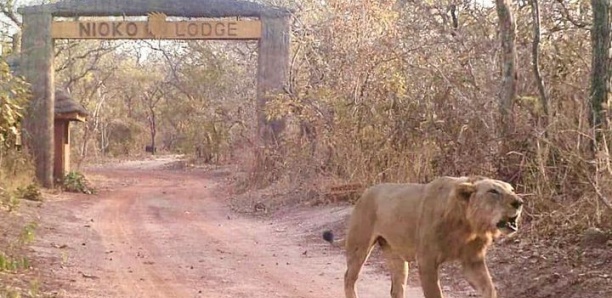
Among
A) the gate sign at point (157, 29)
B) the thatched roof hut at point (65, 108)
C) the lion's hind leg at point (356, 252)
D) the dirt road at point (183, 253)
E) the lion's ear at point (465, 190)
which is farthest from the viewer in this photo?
the thatched roof hut at point (65, 108)

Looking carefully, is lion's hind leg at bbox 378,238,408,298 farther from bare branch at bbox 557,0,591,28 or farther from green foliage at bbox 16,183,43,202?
green foliage at bbox 16,183,43,202

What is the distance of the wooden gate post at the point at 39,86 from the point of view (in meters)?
22.7

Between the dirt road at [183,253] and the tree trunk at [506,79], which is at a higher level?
the tree trunk at [506,79]

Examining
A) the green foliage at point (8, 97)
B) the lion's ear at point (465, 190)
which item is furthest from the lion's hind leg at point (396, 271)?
the green foliage at point (8, 97)

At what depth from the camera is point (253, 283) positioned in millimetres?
10492

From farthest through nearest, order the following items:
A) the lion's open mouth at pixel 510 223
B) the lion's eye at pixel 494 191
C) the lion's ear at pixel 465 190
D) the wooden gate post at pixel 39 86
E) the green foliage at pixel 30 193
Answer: the wooden gate post at pixel 39 86 < the green foliage at pixel 30 193 < the lion's ear at pixel 465 190 < the lion's eye at pixel 494 191 < the lion's open mouth at pixel 510 223

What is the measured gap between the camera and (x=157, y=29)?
22.5 metres

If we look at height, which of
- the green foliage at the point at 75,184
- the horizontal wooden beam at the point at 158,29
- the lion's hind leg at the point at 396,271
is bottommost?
the green foliage at the point at 75,184

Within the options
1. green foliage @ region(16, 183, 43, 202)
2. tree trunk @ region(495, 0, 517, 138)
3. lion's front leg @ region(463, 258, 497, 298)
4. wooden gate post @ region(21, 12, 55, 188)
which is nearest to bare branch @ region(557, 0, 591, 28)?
tree trunk @ region(495, 0, 517, 138)

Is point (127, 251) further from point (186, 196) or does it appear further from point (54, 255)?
point (186, 196)

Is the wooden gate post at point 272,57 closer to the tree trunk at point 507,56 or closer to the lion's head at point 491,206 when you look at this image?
the tree trunk at point 507,56

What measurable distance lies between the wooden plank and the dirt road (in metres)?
3.99

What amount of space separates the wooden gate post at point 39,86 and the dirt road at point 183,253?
126cm

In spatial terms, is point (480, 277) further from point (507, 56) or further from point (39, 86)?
point (39, 86)
